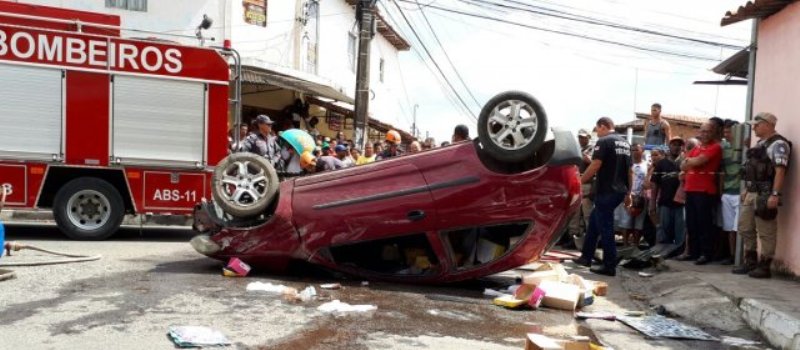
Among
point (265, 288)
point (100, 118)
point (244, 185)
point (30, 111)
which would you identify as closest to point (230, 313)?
point (265, 288)

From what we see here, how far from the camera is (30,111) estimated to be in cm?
884

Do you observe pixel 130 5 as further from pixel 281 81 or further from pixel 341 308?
pixel 341 308

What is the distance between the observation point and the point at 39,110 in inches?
349

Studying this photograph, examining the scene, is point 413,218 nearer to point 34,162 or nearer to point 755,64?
point 755,64

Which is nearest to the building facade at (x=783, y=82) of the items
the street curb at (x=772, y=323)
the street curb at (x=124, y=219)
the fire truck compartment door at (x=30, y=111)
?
the street curb at (x=772, y=323)

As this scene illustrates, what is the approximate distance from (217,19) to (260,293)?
42.0ft

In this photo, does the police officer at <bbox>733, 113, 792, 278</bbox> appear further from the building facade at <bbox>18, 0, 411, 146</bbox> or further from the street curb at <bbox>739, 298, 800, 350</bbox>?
the building facade at <bbox>18, 0, 411, 146</bbox>

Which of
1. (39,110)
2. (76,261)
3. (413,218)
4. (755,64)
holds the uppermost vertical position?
(755,64)

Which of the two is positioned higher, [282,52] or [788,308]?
[282,52]

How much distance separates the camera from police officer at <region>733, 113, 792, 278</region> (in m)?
6.64

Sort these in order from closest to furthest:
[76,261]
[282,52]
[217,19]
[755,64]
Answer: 1. [76,261]
2. [755,64]
3. [217,19]
4. [282,52]

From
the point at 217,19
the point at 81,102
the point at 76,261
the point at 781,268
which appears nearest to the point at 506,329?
the point at 781,268

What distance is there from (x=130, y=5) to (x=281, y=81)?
4.07 metres

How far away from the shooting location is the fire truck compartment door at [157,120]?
913 cm
